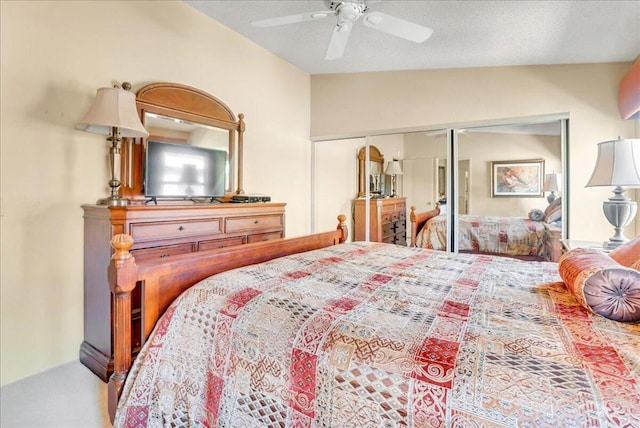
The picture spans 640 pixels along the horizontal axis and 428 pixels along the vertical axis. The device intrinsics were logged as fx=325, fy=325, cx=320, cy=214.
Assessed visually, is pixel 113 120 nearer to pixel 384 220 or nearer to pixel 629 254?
pixel 629 254

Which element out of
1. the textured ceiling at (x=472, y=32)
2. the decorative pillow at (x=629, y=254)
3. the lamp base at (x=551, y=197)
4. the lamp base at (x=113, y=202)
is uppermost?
the textured ceiling at (x=472, y=32)

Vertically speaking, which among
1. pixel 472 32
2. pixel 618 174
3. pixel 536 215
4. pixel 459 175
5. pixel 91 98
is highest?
pixel 472 32

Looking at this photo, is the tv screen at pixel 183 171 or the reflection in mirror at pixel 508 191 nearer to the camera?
the tv screen at pixel 183 171

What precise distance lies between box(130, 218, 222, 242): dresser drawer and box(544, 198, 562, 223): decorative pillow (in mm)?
3080

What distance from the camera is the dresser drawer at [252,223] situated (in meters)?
2.65

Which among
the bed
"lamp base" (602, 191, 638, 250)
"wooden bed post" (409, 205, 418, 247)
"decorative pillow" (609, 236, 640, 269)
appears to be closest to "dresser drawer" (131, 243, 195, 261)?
the bed

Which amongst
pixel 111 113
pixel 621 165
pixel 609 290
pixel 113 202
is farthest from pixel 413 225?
→ pixel 111 113

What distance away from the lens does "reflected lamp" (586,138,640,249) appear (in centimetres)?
212

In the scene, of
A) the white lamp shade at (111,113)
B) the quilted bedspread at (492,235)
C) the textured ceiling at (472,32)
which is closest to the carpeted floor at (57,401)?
the white lamp shade at (111,113)

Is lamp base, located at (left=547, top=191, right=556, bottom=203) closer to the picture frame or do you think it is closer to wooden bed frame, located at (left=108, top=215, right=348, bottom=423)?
the picture frame

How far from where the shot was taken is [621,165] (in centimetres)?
214

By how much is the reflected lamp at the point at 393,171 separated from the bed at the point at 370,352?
8.38ft

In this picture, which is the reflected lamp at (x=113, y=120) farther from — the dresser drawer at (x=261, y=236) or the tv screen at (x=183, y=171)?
the dresser drawer at (x=261, y=236)

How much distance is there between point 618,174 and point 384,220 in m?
2.39
